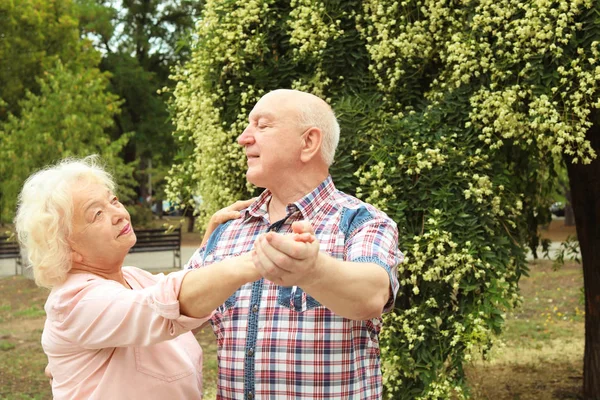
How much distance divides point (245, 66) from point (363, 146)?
1141 mm

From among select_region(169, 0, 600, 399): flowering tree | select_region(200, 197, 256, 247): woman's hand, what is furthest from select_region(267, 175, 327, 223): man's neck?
select_region(169, 0, 600, 399): flowering tree

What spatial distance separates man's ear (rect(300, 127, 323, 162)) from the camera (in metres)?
2.59

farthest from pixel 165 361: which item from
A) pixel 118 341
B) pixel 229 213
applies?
pixel 229 213

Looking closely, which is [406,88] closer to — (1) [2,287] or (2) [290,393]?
(2) [290,393]

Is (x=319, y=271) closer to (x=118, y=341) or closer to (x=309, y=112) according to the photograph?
(x=118, y=341)

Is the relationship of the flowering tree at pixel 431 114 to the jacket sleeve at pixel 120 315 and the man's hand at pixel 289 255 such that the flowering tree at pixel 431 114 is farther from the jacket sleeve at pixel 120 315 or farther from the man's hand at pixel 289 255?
the man's hand at pixel 289 255

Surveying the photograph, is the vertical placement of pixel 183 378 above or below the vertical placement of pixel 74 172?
below

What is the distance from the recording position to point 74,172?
2.50 metres

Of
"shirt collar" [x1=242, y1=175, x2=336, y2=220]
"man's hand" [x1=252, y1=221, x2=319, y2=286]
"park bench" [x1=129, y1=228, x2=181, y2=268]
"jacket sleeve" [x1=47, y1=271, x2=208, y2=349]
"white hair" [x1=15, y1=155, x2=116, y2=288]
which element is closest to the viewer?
"man's hand" [x1=252, y1=221, x2=319, y2=286]

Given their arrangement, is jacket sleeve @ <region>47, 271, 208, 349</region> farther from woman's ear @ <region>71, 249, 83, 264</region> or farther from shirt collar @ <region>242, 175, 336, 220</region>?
shirt collar @ <region>242, 175, 336, 220</region>

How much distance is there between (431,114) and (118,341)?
3.68 metres

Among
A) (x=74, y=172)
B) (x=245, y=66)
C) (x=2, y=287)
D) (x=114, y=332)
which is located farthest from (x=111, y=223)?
(x=2, y=287)

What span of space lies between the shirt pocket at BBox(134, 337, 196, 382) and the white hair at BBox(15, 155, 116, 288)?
34 cm

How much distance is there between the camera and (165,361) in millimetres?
2441
